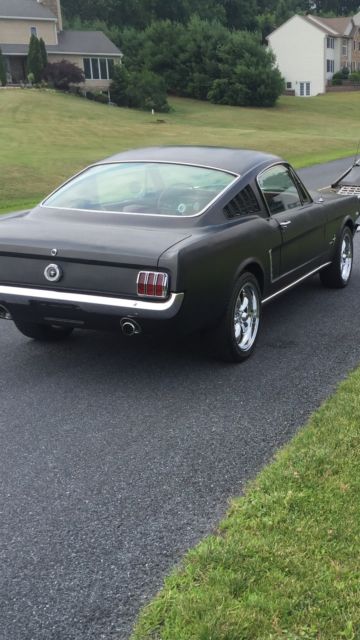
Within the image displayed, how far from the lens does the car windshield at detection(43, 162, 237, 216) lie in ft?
17.5

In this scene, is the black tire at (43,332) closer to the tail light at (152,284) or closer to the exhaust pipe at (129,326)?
the exhaust pipe at (129,326)

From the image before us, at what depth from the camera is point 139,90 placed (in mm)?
57156

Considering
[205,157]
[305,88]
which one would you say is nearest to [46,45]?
[305,88]

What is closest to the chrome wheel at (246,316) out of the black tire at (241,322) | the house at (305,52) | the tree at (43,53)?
the black tire at (241,322)

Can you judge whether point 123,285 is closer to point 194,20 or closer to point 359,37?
point 194,20

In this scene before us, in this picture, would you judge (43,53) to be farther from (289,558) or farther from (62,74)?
(289,558)

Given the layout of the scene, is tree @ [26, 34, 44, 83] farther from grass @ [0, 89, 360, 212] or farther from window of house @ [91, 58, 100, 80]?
window of house @ [91, 58, 100, 80]

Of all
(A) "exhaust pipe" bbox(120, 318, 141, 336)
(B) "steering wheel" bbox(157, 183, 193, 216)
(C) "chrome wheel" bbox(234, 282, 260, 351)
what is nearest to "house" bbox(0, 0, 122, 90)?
(B) "steering wheel" bbox(157, 183, 193, 216)

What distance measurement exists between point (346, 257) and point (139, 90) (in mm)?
52742

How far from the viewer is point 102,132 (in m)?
39.0

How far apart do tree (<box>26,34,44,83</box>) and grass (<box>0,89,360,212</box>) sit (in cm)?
367

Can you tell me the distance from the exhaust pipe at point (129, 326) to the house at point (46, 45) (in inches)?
2417

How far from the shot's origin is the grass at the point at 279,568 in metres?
2.47

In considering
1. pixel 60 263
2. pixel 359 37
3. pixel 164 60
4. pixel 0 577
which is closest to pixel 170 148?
pixel 60 263
